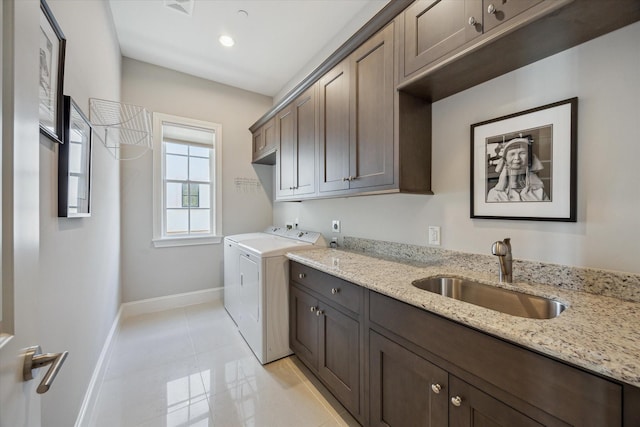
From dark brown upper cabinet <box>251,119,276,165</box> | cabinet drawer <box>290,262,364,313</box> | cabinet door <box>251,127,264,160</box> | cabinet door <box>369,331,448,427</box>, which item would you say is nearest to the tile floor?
cabinet door <box>369,331,448,427</box>

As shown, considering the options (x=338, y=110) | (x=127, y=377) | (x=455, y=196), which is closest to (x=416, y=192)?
Answer: (x=455, y=196)

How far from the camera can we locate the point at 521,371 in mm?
781

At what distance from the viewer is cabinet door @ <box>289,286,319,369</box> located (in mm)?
1838

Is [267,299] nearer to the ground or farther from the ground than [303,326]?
farther from the ground

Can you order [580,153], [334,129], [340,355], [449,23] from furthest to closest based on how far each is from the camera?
[334,129] → [340,355] → [449,23] → [580,153]

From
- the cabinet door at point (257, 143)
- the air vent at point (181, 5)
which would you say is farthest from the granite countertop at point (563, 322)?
the air vent at point (181, 5)

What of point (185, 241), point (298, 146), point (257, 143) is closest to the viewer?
point (298, 146)

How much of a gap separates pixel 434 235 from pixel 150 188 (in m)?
3.17

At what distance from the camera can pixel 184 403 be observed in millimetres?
1684

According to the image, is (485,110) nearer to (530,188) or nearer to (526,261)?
(530,188)

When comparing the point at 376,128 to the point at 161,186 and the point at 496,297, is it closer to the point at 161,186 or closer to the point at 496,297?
the point at 496,297

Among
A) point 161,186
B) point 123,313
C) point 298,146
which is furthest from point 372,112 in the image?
point 123,313

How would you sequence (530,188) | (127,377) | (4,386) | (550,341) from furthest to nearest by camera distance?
(127,377)
(530,188)
(550,341)
(4,386)

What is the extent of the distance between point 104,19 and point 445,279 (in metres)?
3.17
